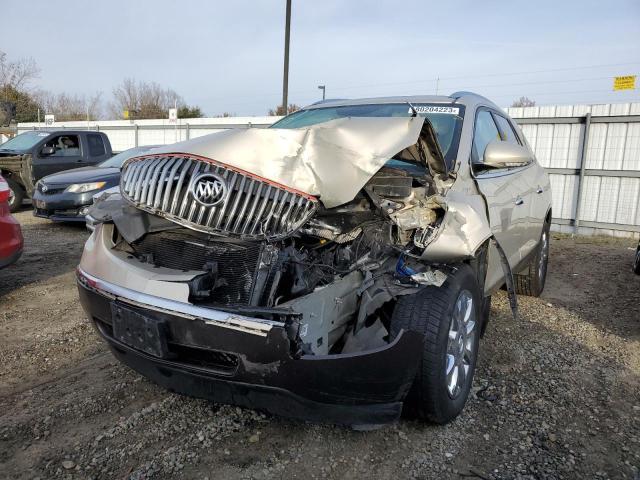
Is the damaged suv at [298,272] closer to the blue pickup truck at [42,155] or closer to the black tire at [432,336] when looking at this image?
the black tire at [432,336]

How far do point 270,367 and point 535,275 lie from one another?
3905mm

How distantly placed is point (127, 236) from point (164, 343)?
75 centimetres

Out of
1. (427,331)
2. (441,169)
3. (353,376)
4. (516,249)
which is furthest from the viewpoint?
(516,249)

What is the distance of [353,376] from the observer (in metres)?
2.06

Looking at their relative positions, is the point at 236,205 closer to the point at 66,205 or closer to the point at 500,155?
the point at 500,155

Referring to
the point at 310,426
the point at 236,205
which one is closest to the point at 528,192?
the point at 310,426

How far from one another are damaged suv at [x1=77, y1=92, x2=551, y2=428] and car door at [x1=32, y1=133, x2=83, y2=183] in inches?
353

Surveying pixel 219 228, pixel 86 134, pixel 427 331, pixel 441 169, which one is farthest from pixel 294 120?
pixel 86 134

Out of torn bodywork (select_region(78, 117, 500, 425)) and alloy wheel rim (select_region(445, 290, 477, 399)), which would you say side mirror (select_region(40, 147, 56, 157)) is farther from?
alloy wheel rim (select_region(445, 290, 477, 399))

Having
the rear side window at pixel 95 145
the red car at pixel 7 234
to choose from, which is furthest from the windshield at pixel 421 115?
the rear side window at pixel 95 145

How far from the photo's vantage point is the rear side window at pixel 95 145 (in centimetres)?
1122

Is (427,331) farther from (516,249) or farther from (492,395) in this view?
(516,249)

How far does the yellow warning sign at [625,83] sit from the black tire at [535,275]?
708 centimetres

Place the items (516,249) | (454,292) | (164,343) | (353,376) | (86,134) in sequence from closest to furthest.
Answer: (353,376) → (164,343) → (454,292) → (516,249) → (86,134)
